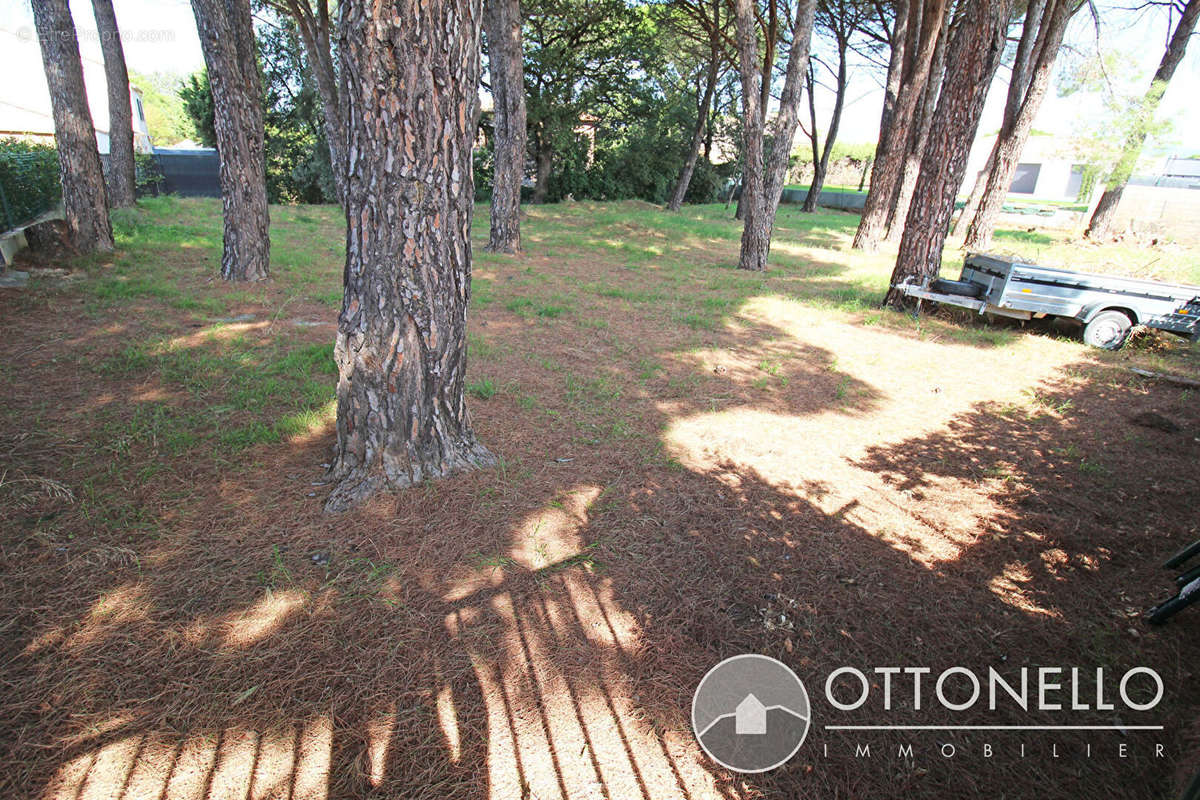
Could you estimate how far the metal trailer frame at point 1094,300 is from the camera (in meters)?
7.16

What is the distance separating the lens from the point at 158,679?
7.41 ft

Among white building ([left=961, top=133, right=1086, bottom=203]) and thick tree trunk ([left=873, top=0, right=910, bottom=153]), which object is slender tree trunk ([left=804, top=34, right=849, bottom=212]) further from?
white building ([left=961, top=133, right=1086, bottom=203])

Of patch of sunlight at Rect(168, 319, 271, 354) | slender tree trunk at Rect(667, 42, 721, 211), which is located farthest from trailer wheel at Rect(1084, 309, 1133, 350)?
slender tree trunk at Rect(667, 42, 721, 211)

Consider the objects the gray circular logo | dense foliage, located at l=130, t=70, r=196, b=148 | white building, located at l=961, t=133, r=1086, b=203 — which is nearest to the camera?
the gray circular logo

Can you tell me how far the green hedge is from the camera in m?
8.78

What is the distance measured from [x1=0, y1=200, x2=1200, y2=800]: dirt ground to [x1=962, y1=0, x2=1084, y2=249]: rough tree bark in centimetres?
1072

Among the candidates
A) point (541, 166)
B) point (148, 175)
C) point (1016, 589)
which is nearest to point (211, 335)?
point (1016, 589)

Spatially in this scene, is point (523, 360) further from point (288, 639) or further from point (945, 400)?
point (945, 400)

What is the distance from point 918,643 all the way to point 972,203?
85.4ft

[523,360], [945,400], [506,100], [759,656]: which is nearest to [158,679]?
[759,656]

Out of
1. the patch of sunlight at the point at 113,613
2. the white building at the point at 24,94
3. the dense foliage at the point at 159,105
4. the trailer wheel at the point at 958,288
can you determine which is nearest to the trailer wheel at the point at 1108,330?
the trailer wheel at the point at 958,288

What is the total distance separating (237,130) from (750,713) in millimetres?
9246

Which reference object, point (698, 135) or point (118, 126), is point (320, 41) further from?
point (698, 135)

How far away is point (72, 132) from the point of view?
824 centimetres
